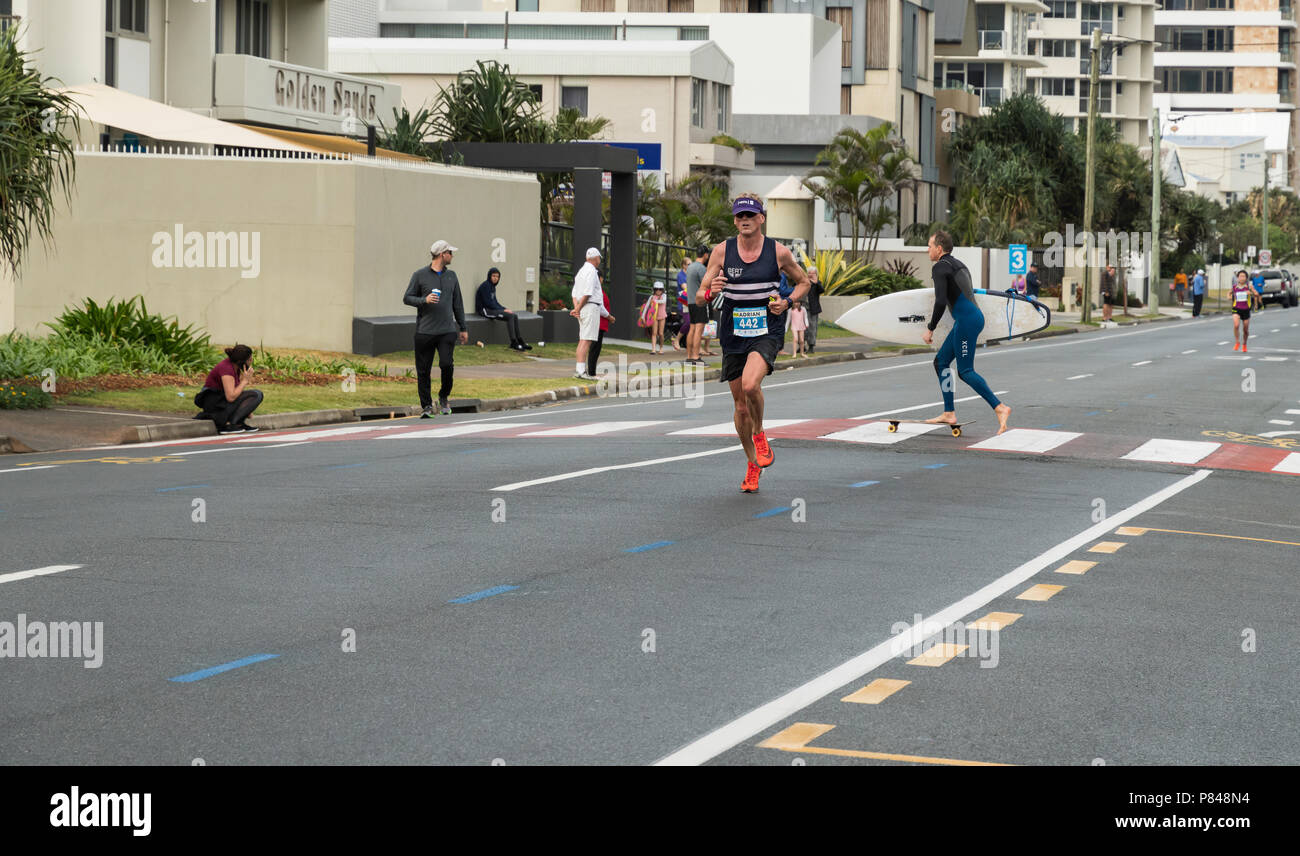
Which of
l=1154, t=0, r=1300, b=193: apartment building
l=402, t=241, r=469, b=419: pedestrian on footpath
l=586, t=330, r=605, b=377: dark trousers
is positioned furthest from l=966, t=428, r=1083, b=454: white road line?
l=1154, t=0, r=1300, b=193: apartment building

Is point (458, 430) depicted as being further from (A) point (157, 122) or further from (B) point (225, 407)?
(A) point (157, 122)

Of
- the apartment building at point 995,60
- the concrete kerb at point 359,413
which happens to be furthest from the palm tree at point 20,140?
the apartment building at point 995,60

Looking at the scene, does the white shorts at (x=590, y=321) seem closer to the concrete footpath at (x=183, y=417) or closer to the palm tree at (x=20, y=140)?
the concrete footpath at (x=183, y=417)

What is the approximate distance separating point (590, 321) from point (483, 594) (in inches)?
744

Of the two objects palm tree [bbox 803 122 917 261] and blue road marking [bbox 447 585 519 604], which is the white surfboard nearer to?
blue road marking [bbox 447 585 519 604]

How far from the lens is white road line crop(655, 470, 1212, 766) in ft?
20.5

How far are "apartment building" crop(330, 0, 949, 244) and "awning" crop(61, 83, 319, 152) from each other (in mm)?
39973

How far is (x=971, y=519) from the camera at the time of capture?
12.4 metres

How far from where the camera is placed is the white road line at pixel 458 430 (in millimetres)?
18391

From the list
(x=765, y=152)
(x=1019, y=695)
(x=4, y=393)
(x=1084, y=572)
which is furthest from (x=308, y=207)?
(x=765, y=152)

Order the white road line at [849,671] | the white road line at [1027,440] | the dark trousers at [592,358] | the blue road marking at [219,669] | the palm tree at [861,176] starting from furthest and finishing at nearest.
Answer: the palm tree at [861,176] < the dark trousers at [592,358] < the white road line at [1027,440] < the blue road marking at [219,669] < the white road line at [849,671]

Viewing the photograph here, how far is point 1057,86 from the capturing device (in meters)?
129

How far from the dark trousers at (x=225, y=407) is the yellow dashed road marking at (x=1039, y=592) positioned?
39.6ft

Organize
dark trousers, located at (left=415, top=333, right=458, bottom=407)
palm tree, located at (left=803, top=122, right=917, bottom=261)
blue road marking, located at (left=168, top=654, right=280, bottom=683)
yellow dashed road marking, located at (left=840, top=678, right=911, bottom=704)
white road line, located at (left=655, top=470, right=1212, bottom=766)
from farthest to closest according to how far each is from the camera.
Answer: palm tree, located at (left=803, top=122, right=917, bottom=261) < dark trousers, located at (left=415, top=333, right=458, bottom=407) < blue road marking, located at (left=168, top=654, right=280, bottom=683) < yellow dashed road marking, located at (left=840, top=678, right=911, bottom=704) < white road line, located at (left=655, top=470, right=1212, bottom=766)
